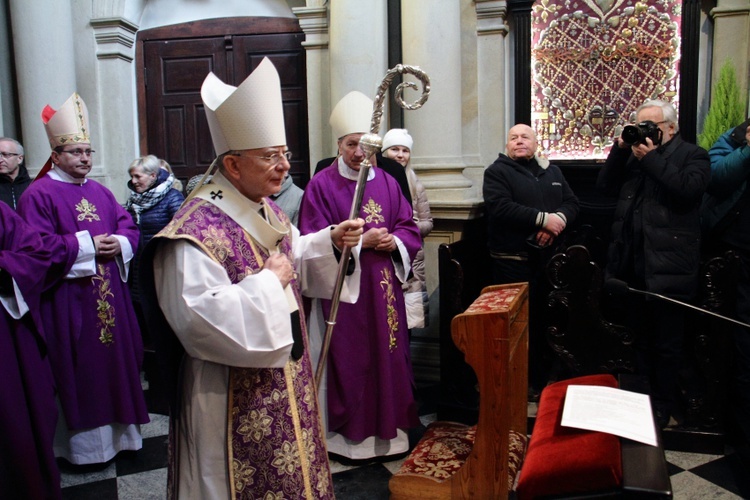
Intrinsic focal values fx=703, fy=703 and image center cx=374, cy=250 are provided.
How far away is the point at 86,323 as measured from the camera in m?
3.65

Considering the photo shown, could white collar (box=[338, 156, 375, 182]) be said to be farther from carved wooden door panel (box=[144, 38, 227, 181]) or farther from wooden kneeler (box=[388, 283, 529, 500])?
carved wooden door panel (box=[144, 38, 227, 181])

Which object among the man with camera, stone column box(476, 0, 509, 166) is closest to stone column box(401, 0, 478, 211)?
stone column box(476, 0, 509, 166)

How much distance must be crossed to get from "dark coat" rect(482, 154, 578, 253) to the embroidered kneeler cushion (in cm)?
145

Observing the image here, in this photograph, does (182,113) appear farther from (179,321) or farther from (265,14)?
(179,321)

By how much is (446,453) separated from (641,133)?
77.9 inches

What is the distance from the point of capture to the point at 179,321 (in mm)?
1888

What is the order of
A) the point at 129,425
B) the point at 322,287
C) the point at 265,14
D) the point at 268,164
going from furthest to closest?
the point at 265,14
the point at 129,425
the point at 322,287
the point at 268,164

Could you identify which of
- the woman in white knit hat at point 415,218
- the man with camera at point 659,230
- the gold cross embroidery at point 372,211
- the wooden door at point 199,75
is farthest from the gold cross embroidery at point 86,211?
the man with camera at point 659,230

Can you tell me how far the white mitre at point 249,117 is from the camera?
2.03 metres

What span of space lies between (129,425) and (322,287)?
1.76 meters

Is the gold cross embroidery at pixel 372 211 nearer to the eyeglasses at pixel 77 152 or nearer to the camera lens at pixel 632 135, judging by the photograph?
the camera lens at pixel 632 135

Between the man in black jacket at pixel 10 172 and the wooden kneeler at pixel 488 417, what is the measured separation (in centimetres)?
320

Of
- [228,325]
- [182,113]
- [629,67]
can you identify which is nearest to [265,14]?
[182,113]

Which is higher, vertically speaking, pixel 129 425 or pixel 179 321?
pixel 179 321
